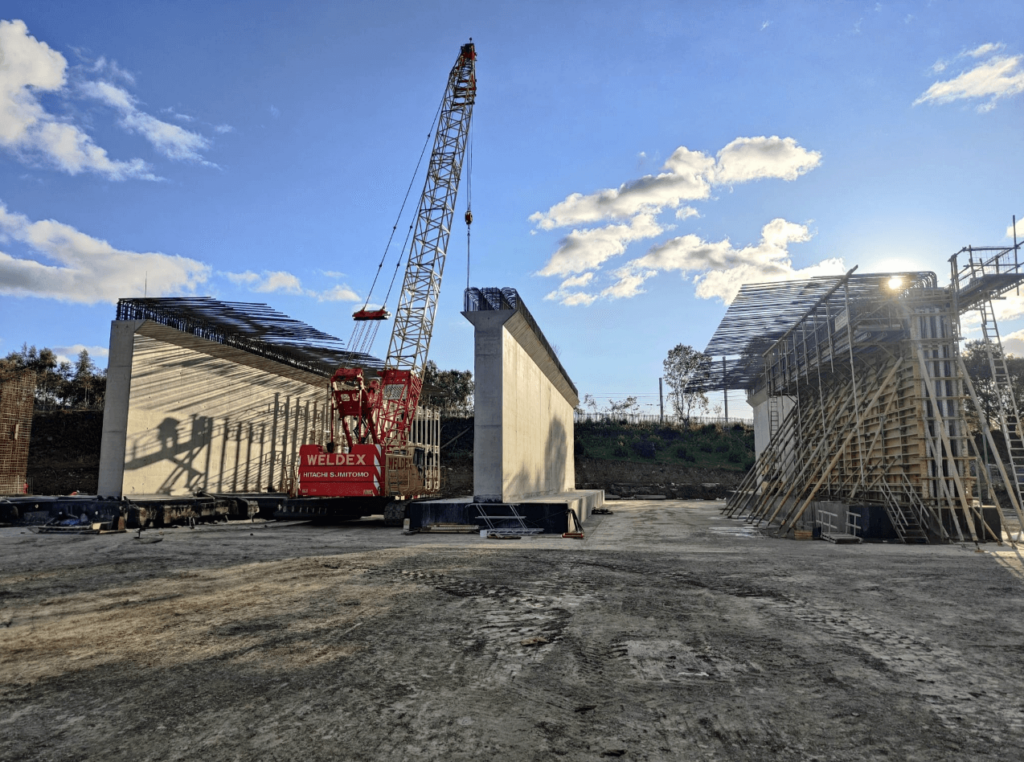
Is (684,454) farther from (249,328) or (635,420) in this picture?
(249,328)

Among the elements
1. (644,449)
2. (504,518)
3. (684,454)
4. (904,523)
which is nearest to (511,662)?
(504,518)

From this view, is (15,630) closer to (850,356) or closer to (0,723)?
(0,723)

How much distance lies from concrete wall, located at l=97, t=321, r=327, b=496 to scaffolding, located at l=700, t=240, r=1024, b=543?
726 inches

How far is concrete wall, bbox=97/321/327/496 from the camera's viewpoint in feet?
72.1

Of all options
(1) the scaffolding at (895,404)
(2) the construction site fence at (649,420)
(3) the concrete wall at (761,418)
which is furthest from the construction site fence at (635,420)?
(1) the scaffolding at (895,404)

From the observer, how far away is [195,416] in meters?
25.6

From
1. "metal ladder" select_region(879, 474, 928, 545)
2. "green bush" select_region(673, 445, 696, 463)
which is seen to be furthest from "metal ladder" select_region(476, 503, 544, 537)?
"green bush" select_region(673, 445, 696, 463)

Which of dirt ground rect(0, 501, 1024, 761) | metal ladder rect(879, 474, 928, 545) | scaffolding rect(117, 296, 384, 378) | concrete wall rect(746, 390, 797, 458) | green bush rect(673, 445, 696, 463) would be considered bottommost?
dirt ground rect(0, 501, 1024, 761)

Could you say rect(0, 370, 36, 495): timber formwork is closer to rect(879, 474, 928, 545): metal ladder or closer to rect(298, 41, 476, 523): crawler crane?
rect(298, 41, 476, 523): crawler crane

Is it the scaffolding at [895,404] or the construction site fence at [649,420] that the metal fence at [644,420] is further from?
the scaffolding at [895,404]

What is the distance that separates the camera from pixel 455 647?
5914 millimetres

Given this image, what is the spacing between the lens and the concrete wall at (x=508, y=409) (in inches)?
738

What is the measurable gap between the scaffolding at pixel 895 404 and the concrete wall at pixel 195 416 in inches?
726

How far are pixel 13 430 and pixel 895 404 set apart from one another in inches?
1409
